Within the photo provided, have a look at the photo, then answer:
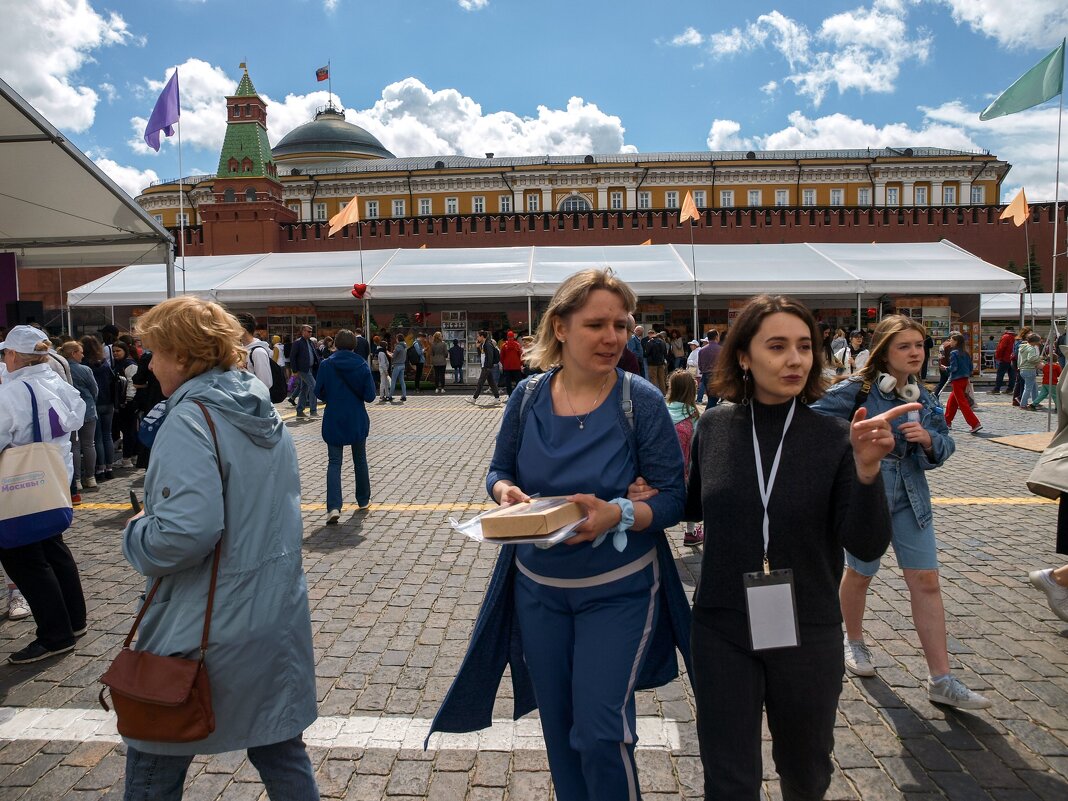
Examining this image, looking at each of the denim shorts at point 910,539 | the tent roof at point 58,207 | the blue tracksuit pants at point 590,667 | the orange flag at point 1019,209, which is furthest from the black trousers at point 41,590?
the orange flag at point 1019,209

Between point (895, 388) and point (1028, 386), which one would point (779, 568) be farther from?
point (1028, 386)

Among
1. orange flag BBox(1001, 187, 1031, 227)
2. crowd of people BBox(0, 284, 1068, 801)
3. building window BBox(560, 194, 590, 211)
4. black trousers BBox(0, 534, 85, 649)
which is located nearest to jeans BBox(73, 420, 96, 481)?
black trousers BBox(0, 534, 85, 649)

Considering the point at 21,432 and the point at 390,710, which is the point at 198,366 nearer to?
the point at 390,710

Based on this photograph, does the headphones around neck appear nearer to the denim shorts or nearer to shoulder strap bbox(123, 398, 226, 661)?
the denim shorts

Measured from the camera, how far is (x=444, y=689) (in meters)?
3.62

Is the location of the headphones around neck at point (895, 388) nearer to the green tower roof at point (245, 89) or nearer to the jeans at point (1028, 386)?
the jeans at point (1028, 386)

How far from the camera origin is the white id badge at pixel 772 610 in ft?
6.47

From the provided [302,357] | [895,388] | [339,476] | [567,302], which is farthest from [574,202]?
[567,302]

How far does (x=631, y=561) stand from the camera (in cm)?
217

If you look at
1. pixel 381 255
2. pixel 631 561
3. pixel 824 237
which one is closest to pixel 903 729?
pixel 631 561

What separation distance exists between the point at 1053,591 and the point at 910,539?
22.1 inches

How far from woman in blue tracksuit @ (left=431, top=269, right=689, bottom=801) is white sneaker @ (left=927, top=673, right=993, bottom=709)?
1685mm

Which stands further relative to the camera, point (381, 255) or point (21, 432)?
point (381, 255)

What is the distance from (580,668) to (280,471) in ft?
3.38
